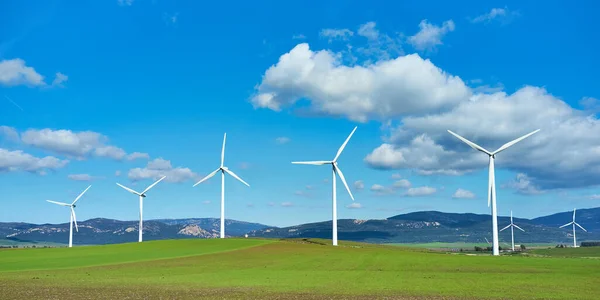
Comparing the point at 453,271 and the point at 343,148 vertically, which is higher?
the point at 343,148

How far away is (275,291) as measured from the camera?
1828 inches

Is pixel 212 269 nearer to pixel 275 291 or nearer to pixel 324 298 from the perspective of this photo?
pixel 275 291

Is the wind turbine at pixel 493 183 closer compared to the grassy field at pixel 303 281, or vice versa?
the grassy field at pixel 303 281

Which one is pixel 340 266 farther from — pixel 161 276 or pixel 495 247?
pixel 495 247

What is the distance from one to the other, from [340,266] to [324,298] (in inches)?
1395

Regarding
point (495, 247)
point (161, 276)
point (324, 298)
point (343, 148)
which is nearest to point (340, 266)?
point (161, 276)

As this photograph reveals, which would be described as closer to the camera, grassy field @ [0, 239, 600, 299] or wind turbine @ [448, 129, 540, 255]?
grassy field @ [0, 239, 600, 299]

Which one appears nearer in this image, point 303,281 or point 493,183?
point 303,281

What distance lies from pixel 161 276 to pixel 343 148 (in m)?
72.3

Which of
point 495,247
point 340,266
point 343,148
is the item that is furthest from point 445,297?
point 343,148

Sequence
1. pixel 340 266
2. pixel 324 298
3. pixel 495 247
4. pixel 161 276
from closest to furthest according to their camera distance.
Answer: pixel 324 298 < pixel 161 276 < pixel 340 266 < pixel 495 247

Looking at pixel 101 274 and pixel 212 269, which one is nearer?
pixel 101 274

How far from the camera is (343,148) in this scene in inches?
5059

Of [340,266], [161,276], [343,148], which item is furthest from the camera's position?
[343,148]
